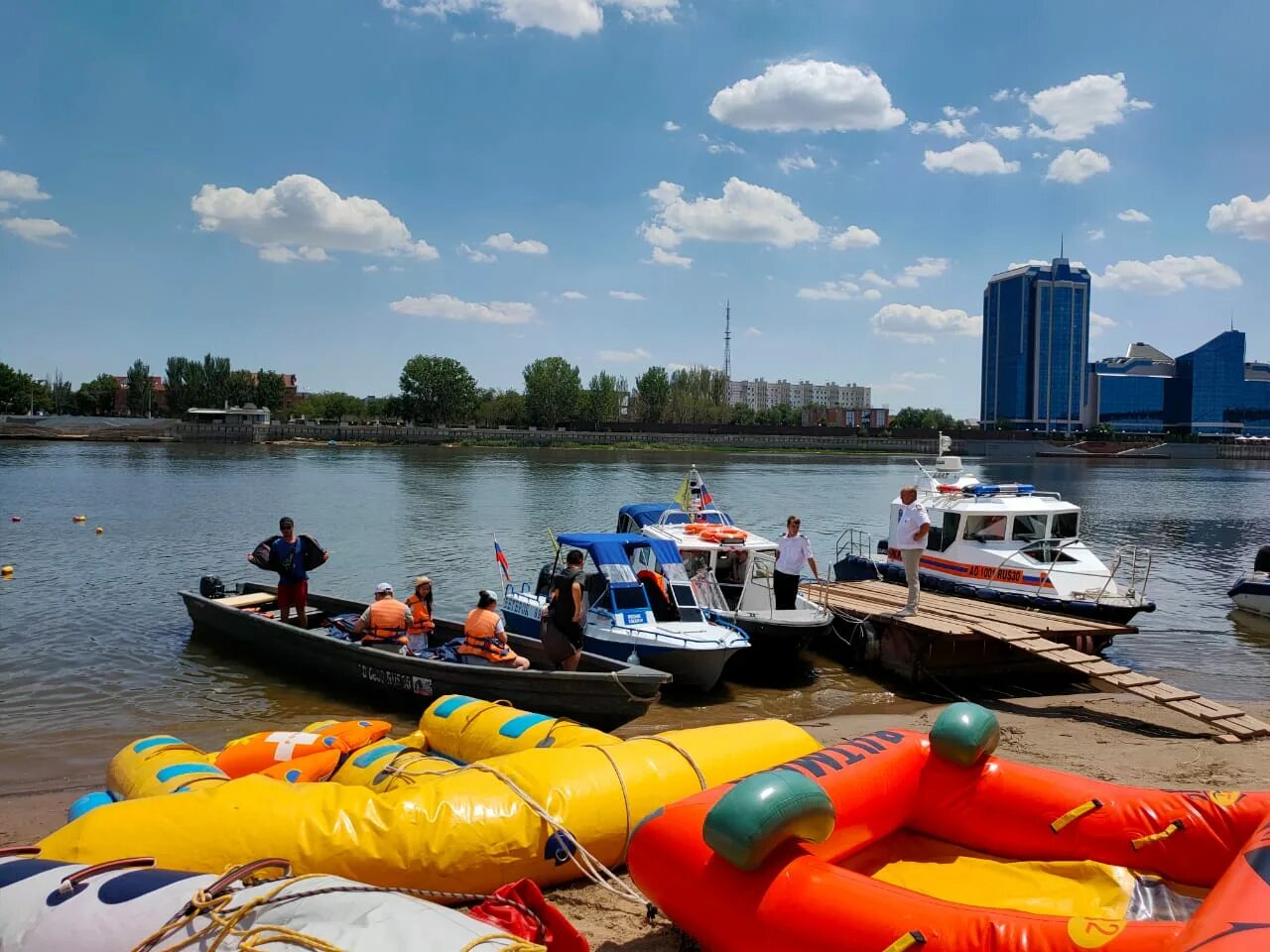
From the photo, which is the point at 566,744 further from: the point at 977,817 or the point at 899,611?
the point at 899,611

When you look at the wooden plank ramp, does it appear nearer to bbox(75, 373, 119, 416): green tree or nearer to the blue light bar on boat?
the blue light bar on boat

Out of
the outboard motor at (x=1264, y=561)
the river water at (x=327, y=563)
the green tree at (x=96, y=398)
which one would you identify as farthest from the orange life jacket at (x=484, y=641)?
the green tree at (x=96, y=398)

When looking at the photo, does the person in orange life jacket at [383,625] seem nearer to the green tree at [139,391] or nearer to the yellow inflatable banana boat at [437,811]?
the yellow inflatable banana boat at [437,811]

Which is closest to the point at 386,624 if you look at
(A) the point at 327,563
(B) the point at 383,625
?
(B) the point at 383,625

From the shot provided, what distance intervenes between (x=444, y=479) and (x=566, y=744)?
204 feet

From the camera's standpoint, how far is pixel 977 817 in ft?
21.3

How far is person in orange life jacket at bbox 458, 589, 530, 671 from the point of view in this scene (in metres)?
12.4

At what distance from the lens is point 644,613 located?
14.5 meters

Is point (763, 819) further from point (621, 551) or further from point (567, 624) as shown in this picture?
point (621, 551)

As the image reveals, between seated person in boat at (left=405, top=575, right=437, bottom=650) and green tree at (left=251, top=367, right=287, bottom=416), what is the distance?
159976 millimetres

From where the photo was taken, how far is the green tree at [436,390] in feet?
529

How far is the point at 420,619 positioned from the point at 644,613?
11.7 feet

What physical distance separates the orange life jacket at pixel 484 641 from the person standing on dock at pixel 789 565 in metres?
5.60

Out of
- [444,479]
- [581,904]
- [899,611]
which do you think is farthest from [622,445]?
[581,904]
